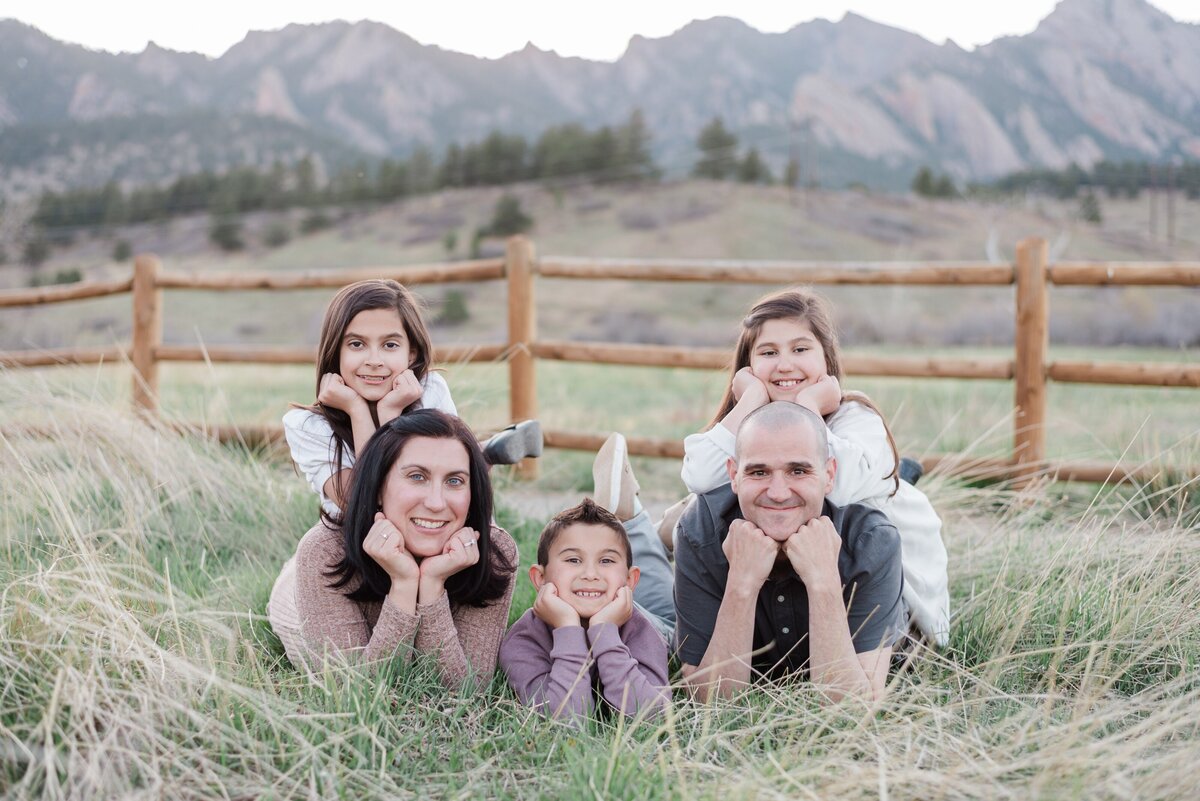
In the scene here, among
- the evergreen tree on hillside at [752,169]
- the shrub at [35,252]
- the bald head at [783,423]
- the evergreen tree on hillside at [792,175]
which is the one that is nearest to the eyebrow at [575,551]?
the bald head at [783,423]

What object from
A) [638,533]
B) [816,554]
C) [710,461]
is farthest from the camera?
[638,533]

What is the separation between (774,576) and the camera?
2693 mm

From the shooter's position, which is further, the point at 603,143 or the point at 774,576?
the point at 603,143

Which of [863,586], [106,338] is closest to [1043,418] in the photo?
[863,586]

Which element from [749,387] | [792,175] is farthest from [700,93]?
[749,387]

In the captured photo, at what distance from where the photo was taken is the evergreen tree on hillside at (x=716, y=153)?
4703 centimetres

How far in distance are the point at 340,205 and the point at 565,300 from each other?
2165 centimetres

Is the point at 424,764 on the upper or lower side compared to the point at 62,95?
lower

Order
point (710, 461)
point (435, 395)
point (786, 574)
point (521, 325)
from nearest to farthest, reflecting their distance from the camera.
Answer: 1. point (786, 574)
2. point (710, 461)
3. point (435, 395)
4. point (521, 325)

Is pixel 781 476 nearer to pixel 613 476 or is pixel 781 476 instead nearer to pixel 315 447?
pixel 613 476

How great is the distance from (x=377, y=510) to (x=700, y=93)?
426 ft

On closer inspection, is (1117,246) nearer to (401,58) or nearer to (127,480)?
(127,480)

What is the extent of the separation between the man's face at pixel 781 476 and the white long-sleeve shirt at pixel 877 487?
0.11m

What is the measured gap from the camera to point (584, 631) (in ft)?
8.77
